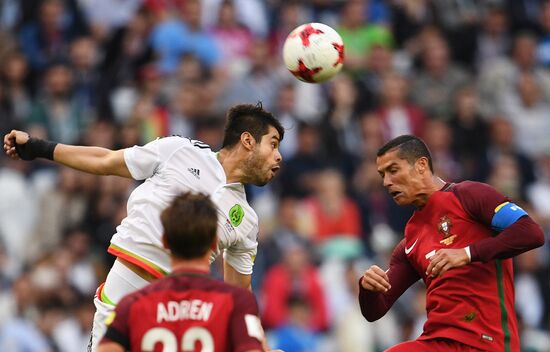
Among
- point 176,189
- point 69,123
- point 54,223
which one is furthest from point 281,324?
point 176,189

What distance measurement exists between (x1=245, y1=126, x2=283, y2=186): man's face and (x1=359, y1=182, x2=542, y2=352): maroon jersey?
47.2 inches

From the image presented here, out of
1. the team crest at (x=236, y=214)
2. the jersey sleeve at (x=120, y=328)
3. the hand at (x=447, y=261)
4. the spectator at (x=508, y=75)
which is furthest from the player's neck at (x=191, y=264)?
the spectator at (x=508, y=75)

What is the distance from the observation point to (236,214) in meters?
8.62

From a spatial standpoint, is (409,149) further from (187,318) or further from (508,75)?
(508,75)

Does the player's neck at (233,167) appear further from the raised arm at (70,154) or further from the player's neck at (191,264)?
the player's neck at (191,264)

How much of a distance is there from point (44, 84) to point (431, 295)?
29.7 ft

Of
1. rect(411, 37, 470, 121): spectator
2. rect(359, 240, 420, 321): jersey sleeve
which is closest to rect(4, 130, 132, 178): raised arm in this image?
rect(359, 240, 420, 321): jersey sleeve

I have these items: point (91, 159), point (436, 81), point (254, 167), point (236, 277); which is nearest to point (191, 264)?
point (91, 159)

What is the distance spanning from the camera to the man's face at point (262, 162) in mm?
8688

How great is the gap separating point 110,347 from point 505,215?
9.99 ft

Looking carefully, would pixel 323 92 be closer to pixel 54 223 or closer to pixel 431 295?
pixel 54 223

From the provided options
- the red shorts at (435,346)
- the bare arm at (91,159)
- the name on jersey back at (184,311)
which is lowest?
the red shorts at (435,346)

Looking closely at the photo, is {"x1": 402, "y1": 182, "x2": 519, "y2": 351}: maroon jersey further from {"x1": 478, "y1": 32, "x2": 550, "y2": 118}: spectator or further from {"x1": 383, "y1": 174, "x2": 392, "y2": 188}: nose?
{"x1": 478, "y1": 32, "x2": 550, "y2": 118}: spectator

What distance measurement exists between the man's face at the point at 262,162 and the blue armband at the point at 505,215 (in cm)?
171
